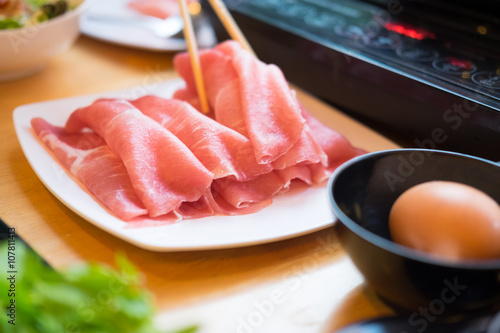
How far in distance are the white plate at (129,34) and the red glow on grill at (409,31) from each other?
18.4 inches

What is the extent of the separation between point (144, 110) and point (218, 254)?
319 mm

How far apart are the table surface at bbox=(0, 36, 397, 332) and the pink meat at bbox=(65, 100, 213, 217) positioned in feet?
0.25

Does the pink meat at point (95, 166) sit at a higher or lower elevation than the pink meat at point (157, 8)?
lower

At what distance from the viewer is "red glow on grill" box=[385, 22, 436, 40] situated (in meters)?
1.05

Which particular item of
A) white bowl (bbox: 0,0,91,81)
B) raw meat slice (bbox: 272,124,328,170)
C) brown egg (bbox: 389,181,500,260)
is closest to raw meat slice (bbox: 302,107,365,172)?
raw meat slice (bbox: 272,124,328,170)

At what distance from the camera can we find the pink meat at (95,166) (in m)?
0.73

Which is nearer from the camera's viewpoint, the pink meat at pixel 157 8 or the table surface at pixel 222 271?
the table surface at pixel 222 271

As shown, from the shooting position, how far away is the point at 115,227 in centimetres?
69

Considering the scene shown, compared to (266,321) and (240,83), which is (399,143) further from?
(266,321)

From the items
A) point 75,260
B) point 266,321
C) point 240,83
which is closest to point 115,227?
point 75,260

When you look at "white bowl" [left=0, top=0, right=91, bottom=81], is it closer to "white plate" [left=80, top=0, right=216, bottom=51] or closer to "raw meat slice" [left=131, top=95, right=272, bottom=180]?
"white plate" [left=80, top=0, right=216, bottom=51]

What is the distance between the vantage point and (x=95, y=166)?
80 cm

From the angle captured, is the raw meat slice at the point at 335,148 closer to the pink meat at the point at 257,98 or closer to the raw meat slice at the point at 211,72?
the pink meat at the point at 257,98

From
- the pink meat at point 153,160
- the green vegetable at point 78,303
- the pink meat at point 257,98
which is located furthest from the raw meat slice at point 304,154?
the green vegetable at point 78,303
